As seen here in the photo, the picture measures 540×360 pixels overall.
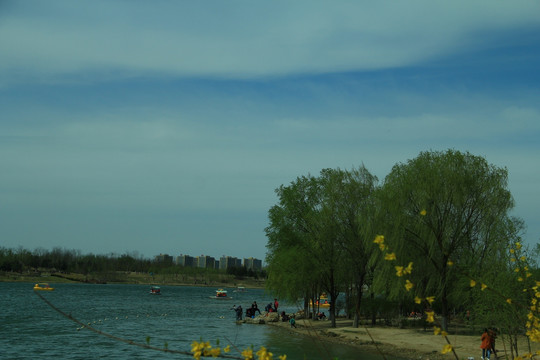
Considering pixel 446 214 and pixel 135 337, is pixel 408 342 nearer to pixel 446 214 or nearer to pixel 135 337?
pixel 446 214

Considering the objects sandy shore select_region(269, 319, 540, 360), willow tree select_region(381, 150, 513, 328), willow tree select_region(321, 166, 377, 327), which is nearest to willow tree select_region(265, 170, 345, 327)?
willow tree select_region(321, 166, 377, 327)

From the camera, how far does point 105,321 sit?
50.5 m

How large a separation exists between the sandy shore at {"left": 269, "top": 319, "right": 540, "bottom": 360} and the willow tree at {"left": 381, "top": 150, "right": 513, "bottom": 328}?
2188 mm

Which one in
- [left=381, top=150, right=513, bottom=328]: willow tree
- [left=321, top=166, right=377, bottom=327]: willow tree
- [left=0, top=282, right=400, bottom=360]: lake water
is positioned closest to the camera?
[left=0, top=282, right=400, bottom=360]: lake water

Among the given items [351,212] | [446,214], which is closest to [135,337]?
[351,212]

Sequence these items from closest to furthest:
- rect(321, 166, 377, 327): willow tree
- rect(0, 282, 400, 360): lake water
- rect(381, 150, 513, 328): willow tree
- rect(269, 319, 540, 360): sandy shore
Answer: rect(269, 319, 540, 360): sandy shore, rect(0, 282, 400, 360): lake water, rect(381, 150, 513, 328): willow tree, rect(321, 166, 377, 327): willow tree

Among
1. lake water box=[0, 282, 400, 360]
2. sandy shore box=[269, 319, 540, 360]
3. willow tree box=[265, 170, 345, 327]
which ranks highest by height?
willow tree box=[265, 170, 345, 327]

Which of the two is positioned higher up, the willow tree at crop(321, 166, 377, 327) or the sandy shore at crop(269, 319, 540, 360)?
the willow tree at crop(321, 166, 377, 327)

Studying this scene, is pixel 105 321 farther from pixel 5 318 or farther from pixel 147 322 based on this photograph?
pixel 5 318

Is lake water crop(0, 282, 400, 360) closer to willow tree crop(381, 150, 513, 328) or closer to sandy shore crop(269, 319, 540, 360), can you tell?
sandy shore crop(269, 319, 540, 360)

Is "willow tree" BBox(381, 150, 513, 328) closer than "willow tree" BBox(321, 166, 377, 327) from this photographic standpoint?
Yes

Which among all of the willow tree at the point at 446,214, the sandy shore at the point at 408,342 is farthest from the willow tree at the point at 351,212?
the willow tree at the point at 446,214

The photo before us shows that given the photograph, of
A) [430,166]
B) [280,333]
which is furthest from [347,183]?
[280,333]

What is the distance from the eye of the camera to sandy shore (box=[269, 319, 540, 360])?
27786 millimetres
